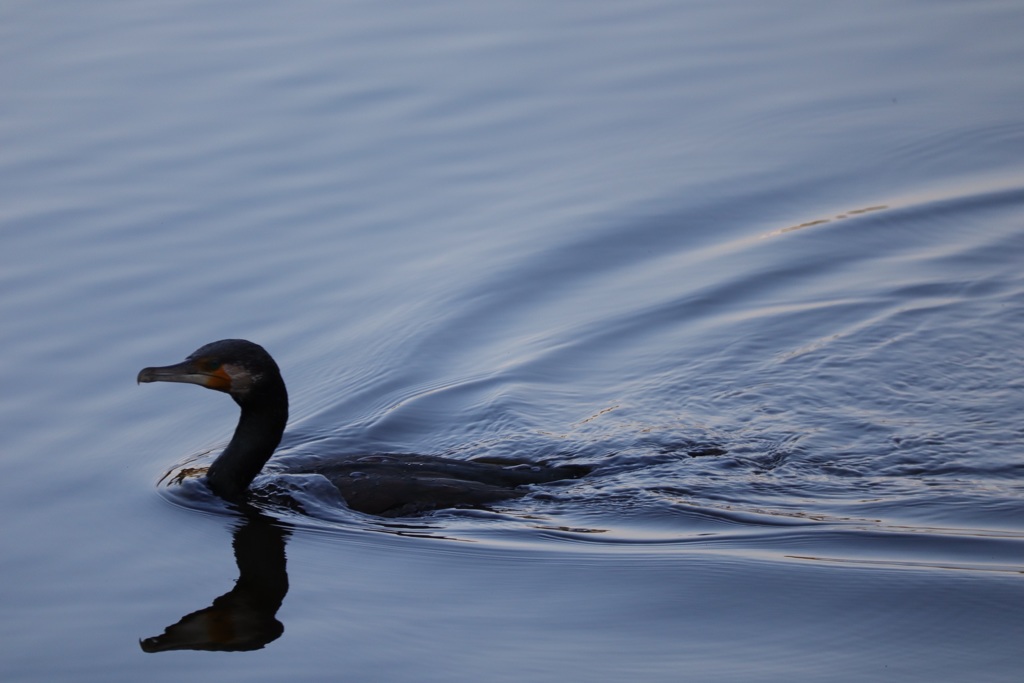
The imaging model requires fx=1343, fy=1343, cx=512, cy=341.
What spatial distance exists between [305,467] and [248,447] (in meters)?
0.47

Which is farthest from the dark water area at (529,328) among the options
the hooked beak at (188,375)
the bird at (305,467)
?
the hooked beak at (188,375)

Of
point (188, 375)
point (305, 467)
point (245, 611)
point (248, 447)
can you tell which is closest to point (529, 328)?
point (305, 467)

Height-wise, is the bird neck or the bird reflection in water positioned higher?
the bird neck

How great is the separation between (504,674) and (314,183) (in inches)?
282

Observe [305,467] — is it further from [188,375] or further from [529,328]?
[529,328]

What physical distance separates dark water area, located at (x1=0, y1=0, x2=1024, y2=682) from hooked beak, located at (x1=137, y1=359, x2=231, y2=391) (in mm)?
695

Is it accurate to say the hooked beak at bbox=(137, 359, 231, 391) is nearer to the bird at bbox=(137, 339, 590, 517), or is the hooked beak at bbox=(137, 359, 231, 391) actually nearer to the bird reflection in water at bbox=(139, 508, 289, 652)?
the bird at bbox=(137, 339, 590, 517)

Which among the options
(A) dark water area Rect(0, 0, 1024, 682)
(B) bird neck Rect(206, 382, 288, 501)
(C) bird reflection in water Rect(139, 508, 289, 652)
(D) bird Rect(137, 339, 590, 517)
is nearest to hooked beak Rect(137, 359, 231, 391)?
(D) bird Rect(137, 339, 590, 517)

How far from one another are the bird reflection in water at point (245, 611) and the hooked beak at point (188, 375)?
88 centimetres

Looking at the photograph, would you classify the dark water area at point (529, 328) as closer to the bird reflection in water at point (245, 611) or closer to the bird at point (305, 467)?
the bird reflection in water at point (245, 611)

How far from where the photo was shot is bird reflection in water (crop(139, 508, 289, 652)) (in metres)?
6.02

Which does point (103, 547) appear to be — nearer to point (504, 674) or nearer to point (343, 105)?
point (504, 674)

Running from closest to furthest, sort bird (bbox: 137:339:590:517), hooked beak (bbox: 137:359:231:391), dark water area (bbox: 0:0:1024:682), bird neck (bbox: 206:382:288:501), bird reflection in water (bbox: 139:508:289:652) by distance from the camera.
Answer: bird reflection in water (bbox: 139:508:289:652) → dark water area (bbox: 0:0:1024:682) → hooked beak (bbox: 137:359:231:391) → bird (bbox: 137:339:590:517) → bird neck (bbox: 206:382:288:501)

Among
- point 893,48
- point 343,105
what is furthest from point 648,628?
point 893,48
